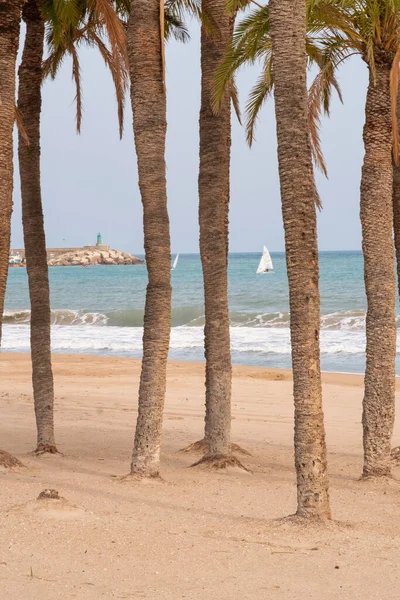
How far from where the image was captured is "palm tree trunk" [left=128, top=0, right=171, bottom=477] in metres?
8.95

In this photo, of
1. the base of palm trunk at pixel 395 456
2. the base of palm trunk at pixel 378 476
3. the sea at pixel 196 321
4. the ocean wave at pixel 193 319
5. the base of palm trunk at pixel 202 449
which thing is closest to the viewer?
the base of palm trunk at pixel 378 476

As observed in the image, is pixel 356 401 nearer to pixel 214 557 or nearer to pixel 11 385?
pixel 11 385

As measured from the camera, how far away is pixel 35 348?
10.6m

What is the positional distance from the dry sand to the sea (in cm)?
1323

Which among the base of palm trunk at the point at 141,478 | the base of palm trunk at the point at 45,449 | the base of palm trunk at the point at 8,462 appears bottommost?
the base of palm trunk at the point at 45,449

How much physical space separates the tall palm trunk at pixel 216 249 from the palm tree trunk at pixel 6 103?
237 cm

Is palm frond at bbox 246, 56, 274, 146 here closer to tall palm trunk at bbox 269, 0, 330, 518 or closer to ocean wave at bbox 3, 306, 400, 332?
tall palm trunk at bbox 269, 0, 330, 518

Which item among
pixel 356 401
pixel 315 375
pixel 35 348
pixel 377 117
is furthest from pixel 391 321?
pixel 356 401

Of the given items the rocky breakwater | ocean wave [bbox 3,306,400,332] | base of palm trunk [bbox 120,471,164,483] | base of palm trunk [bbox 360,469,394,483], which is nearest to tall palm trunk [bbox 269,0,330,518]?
base of palm trunk [bbox 120,471,164,483]

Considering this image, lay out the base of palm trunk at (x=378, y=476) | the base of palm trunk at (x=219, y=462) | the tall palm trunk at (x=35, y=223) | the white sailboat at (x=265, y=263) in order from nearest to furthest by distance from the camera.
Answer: the base of palm trunk at (x=378, y=476)
the base of palm trunk at (x=219, y=462)
the tall palm trunk at (x=35, y=223)
the white sailboat at (x=265, y=263)

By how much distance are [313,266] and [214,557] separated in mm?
2424

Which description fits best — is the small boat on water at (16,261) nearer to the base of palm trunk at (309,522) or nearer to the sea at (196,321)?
the sea at (196,321)

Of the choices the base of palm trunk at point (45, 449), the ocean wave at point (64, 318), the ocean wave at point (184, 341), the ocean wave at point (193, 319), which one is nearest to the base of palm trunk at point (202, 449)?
the base of palm trunk at point (45, 449)

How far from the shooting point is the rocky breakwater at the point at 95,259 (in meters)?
133
